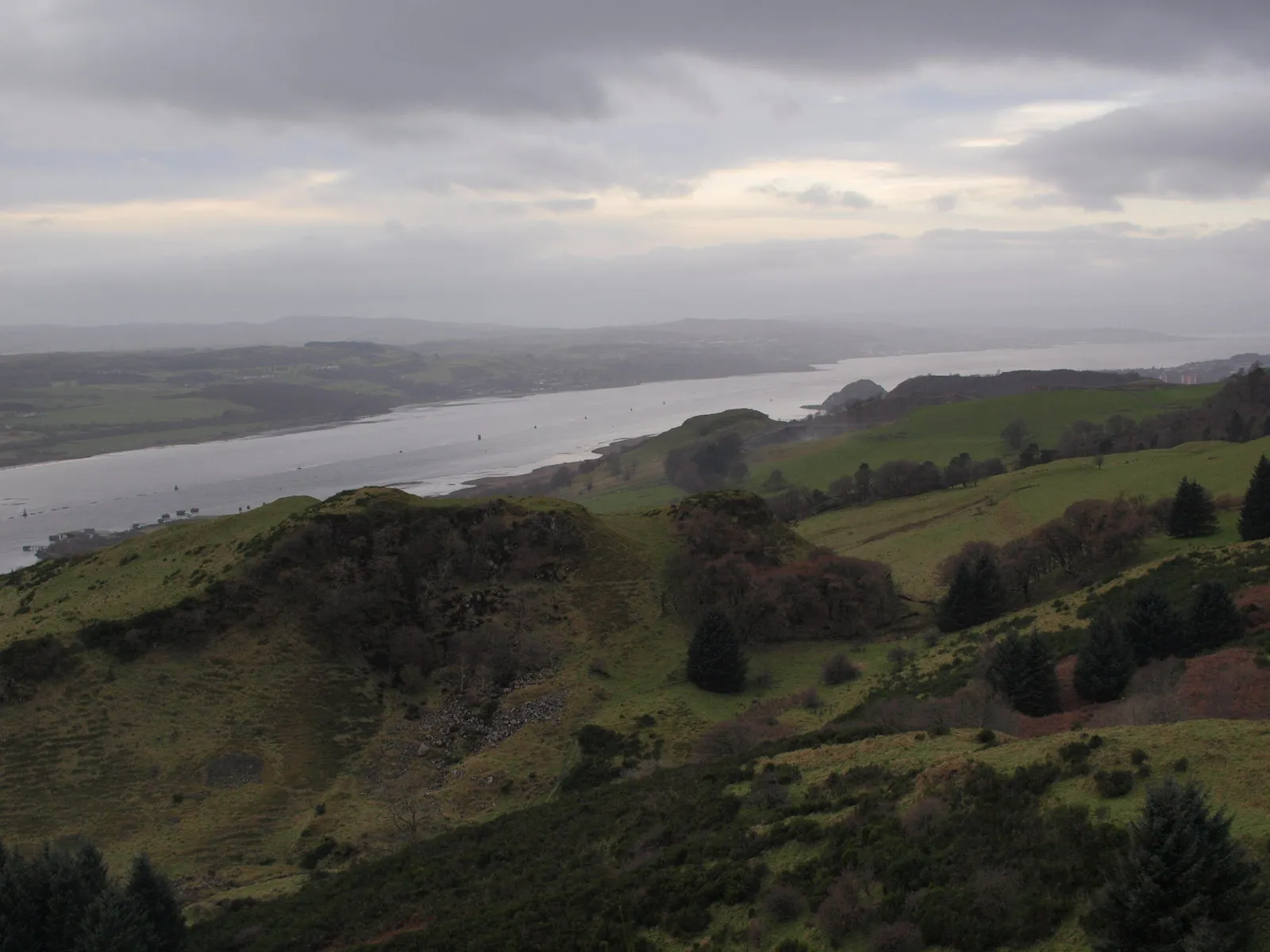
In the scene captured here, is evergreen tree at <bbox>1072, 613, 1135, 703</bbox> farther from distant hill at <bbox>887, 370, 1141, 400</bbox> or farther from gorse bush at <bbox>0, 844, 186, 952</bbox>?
distant hill at <bbox>887, 370, 1141, 400</bbox>

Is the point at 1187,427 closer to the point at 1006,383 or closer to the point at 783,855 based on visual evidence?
the point at 1006,383

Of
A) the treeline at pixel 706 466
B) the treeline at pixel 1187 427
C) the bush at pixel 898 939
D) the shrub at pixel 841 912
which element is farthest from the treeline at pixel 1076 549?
the treeline at pixel 706 466

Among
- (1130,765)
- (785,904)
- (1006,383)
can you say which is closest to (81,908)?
(785,904)

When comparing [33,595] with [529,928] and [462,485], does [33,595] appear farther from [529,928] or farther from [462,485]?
[462,485]

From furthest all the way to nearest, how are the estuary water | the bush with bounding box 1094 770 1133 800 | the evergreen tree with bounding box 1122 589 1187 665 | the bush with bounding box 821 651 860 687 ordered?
the estuary water < the bush with bounding box 821 651 860 687 < the evergreen tree with bounding box 1122 589 1187 665 < the bush with bounding box 1094 770 1133 800

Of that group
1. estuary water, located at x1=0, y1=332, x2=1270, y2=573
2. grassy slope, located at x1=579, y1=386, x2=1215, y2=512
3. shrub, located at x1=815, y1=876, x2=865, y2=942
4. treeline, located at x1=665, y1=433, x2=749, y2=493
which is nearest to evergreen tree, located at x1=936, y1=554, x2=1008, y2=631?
shrub, located at x1=815, y1=876, x2=865, y2=942
